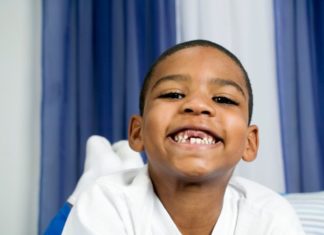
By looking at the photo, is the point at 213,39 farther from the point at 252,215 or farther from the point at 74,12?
the point at 252,215

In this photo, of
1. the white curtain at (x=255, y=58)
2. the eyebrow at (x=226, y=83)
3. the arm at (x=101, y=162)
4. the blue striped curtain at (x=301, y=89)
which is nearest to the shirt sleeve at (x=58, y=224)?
the arm at (x=101, y=162)

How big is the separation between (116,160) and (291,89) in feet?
2.76

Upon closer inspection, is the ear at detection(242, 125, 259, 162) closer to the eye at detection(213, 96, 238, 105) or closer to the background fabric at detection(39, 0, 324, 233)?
the eye at detection(213, 96, 238, 105)

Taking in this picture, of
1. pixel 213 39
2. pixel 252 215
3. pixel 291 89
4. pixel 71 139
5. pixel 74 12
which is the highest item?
pixel 74 12

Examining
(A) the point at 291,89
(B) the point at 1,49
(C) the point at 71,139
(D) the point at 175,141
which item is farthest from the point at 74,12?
(D) the point at 175,141

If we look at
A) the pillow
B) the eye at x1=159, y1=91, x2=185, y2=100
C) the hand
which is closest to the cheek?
the eye at x1=159, y1=91, x2=185, y2=100

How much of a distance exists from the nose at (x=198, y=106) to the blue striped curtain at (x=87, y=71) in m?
0.81

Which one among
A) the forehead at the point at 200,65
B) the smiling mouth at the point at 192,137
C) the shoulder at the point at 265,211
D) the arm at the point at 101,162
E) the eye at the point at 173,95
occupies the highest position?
the forehead at the point at 200,65

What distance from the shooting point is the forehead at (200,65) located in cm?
83

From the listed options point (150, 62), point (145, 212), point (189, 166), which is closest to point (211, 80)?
point (189, 166)

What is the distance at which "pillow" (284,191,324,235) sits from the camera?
1.00 m

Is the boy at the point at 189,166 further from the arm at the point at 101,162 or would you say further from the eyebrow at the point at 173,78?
the arm at the point at 101,162

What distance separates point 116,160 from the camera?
3.91 feet

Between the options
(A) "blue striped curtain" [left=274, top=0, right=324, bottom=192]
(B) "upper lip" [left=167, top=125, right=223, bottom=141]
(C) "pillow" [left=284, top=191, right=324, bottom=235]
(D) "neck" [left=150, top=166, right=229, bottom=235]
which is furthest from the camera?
(A) "blue striped curtain" [left=274, top=0, right=324, bottom=192]
